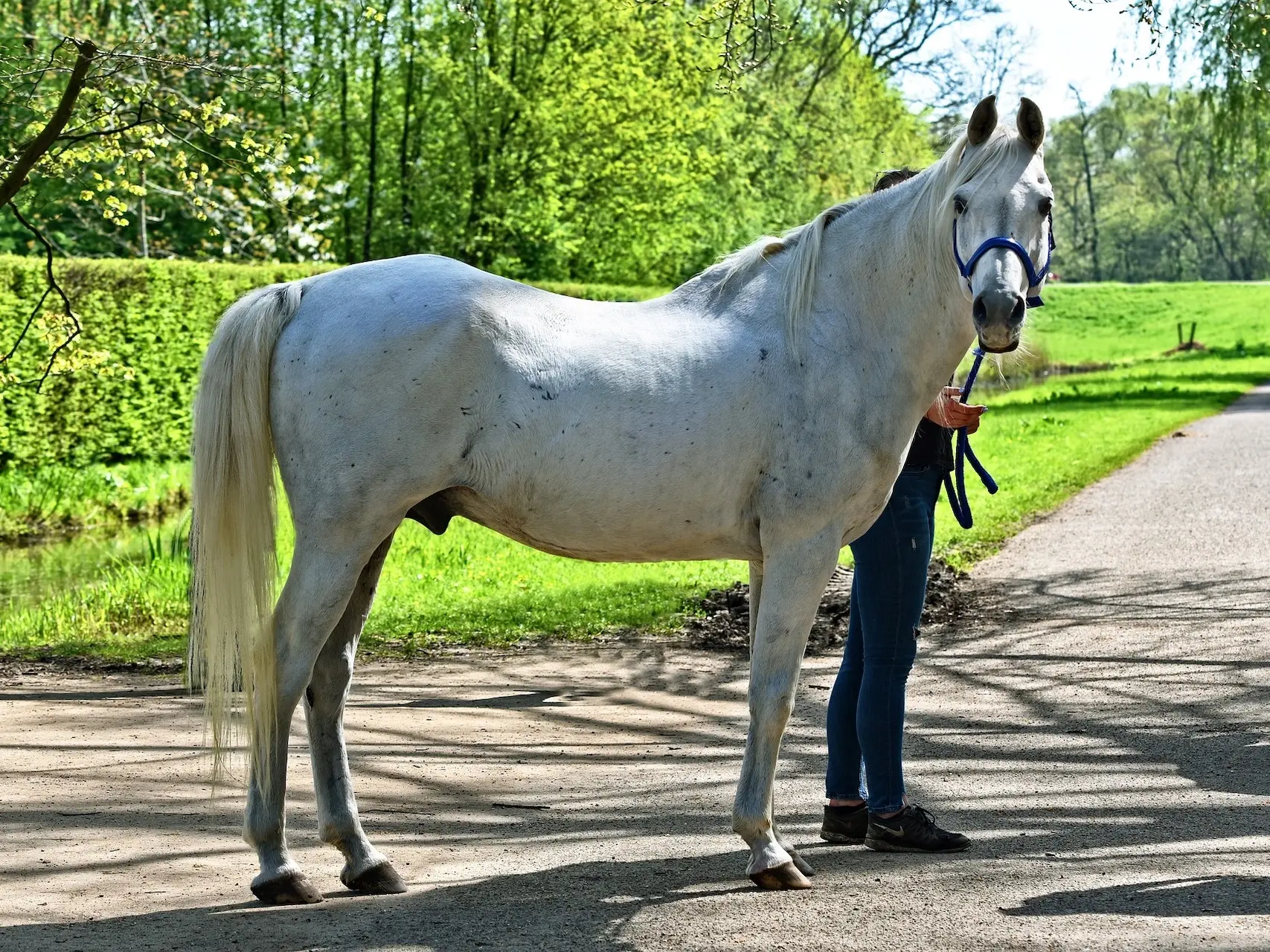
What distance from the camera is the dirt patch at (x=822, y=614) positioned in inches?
340

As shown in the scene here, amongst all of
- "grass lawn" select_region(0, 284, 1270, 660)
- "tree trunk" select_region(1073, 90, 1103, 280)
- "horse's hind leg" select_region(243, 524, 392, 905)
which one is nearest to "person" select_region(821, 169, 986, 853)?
"grass lawn" select_region(0, 284, 1270, 660)

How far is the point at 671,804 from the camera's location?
526 cm

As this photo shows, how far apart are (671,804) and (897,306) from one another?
2185 mm

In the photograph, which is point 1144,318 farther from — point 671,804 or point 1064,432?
point 671,804

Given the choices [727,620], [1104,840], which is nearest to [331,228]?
[727,620]

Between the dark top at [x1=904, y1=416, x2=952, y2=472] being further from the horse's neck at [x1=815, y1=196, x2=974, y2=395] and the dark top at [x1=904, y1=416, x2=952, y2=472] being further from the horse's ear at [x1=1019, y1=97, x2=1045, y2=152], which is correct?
the horse's ear at [x1=1019, y1=97, x2=1045, y2=152]

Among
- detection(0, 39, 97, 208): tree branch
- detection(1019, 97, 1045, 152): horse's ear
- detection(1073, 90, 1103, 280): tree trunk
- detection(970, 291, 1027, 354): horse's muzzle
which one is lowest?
detection(970, 291, 1027, 354): horse's muzzle

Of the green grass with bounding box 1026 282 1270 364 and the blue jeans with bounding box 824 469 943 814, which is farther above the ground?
the green grass with bounding box 1026 282 1270 364

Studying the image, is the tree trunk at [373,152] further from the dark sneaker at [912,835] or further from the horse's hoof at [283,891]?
the horse's hoof at [283,891]

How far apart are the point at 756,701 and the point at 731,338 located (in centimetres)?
119

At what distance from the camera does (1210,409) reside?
24.7 metres

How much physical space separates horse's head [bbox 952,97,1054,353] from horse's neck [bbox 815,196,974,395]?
21 cm

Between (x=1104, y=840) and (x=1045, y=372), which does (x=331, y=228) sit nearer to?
(x=1045, y=372)

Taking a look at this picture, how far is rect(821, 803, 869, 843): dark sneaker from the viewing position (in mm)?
4848
